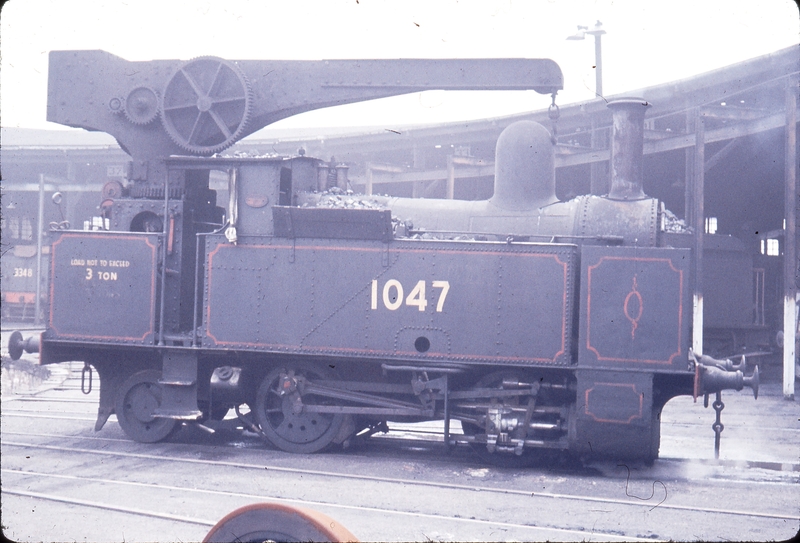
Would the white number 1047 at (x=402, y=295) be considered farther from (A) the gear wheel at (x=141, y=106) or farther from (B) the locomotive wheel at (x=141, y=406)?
(A) the gear wheel at (x=141, y=106)

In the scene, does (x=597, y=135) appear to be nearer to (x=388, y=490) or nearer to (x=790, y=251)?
(x=790, y=251)

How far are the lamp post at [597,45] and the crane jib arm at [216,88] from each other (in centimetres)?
1052

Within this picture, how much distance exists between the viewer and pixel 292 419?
27.2 ft

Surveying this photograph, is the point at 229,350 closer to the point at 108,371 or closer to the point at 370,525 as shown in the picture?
the point at 108,371

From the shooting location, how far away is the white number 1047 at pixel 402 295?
7.78m

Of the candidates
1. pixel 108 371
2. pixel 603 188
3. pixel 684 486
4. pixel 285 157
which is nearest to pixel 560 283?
pixel 684 486

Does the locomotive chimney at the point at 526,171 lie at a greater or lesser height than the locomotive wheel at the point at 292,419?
greater

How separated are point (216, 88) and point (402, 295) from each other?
342 cm

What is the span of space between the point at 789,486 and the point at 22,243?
28.6 metres

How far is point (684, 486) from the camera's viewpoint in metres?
6.88

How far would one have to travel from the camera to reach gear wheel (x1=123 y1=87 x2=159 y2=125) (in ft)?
29.0

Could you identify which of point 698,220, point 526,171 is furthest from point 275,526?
point 698,220

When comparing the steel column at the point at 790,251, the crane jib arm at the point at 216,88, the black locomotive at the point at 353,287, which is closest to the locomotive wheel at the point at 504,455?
the black locomotive at the point at 353,287

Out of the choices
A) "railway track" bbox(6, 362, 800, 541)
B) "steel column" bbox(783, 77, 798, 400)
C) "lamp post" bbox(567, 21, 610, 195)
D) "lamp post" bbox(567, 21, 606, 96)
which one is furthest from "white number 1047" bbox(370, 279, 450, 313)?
"lamp post" bbox(567, 21, 606, 96)
